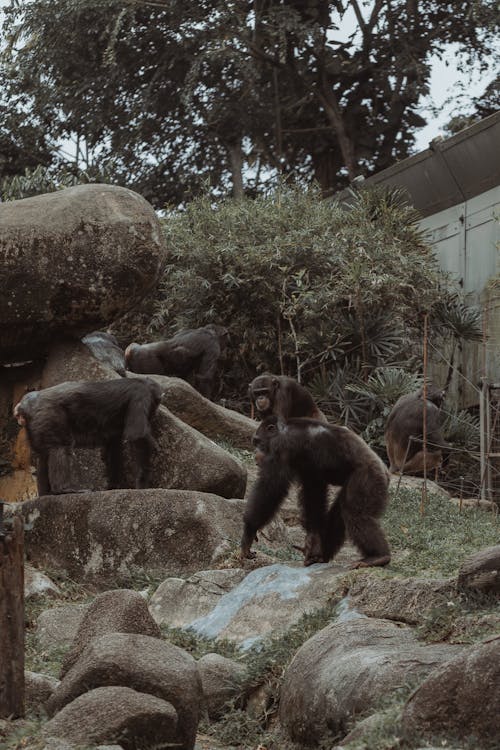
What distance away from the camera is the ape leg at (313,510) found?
9.75 meters

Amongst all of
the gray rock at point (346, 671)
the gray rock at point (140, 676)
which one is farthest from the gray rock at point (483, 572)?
the gray rock at point (140, 676)

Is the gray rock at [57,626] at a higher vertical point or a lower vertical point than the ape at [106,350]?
lower

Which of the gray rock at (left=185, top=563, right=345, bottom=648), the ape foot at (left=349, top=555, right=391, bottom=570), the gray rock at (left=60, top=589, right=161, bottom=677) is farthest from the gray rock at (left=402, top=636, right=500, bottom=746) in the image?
the ape foot at (left=349, top=555, right=391, bottom=570)

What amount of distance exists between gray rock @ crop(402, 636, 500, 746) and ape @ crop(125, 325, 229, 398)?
1237 cm

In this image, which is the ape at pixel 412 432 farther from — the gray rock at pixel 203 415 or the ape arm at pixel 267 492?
the ape arm at pixel 267 492

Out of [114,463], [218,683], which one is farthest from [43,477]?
[218,683]

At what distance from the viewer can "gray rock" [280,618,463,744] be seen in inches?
246

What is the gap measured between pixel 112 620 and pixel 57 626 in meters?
1.70

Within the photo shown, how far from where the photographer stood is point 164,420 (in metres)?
12.4

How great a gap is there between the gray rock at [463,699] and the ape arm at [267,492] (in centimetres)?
419

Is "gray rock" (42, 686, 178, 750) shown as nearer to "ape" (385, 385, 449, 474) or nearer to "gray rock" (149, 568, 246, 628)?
"gray rock" (149, 568, 246, 628)

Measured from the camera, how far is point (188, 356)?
1770cm

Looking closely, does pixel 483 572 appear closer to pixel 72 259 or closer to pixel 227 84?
pixel 72 259

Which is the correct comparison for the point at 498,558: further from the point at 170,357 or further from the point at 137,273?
the point at 170,357
